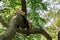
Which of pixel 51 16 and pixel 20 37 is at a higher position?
pixel 20 37

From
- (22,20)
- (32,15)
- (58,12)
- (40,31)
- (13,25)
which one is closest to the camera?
(13,25)

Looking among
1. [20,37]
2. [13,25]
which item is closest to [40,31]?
[13,25]

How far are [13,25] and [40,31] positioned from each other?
2.22ft

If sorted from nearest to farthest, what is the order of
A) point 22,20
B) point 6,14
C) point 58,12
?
1. point 22,20
2. point 6,14
3. point 58,12

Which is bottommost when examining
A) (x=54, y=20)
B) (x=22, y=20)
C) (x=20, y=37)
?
(x=54, y=20)

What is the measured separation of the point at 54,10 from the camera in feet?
30.1

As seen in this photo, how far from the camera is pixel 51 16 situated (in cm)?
938

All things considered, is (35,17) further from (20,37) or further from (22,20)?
(22,20)

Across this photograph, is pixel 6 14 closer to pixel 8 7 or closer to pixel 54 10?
pixel 8 7

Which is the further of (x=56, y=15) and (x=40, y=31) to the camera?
(x=56, y=15)

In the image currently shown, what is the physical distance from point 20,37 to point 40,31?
0.99 meters

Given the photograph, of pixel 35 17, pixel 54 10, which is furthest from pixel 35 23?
pixel 54 10

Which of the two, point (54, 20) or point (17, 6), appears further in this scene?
point (54, 20)

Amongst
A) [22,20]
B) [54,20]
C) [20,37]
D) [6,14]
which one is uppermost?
[22,20]
